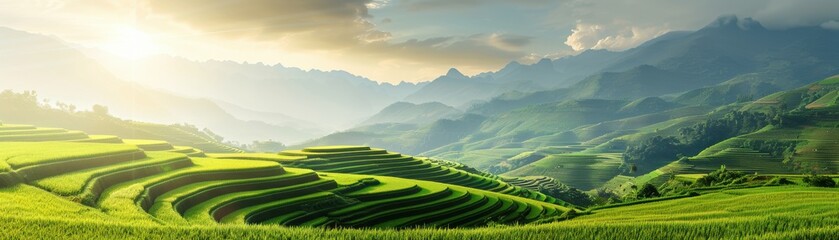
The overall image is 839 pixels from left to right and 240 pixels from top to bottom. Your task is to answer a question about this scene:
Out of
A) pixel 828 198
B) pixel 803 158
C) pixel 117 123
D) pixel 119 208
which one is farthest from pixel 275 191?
pixel 803 158

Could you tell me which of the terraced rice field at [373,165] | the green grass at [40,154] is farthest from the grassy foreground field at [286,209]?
the terraced rice field at [373,165]

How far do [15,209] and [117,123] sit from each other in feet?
455

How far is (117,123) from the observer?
136 m

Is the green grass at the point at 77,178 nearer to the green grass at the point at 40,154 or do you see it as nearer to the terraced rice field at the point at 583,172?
the green grass at the point at 40,154

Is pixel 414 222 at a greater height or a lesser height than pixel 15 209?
lesser

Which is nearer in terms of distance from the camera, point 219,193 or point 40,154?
point 40,154

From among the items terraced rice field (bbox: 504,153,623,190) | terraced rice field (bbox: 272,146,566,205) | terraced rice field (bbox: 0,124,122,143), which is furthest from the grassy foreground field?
terraced rice field (bbox: 504,153,623,190)

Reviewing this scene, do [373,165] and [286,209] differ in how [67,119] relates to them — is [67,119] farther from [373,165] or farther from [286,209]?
[286,209]

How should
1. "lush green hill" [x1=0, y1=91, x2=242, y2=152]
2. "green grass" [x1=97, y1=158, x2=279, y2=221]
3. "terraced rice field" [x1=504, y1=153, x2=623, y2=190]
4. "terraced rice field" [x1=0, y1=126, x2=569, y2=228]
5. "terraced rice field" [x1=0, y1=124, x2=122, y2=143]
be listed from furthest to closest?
"terraced rice field" [x1=504, y1=153, x2=623, y2=190], "lush green hill" [x1=0, y1=91, x2=242, y2=152], "terraced rice field" [x1=0, y1=124, x2=122, y2=143], "terraced rice field" [x1=0, y1=126, x2=569, y2=228], "green grass" [x1=97, y1=158, x2=279, y2=221]

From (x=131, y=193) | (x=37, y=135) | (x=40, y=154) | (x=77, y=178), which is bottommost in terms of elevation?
(x=131, y=193)

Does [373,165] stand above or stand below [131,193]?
below

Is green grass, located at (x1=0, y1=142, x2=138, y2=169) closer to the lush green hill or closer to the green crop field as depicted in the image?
the green crop field

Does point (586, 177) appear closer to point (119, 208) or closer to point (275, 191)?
point (275, 191)

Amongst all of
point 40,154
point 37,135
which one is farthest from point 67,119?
point 40,154
